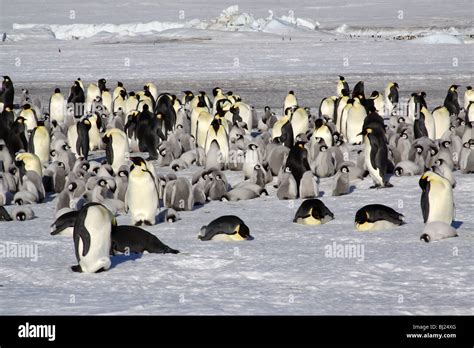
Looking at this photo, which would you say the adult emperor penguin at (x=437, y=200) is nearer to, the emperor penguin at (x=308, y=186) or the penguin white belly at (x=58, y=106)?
the emperor penguin at (x=308, y=186)

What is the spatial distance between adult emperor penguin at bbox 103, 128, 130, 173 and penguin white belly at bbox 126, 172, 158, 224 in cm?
275

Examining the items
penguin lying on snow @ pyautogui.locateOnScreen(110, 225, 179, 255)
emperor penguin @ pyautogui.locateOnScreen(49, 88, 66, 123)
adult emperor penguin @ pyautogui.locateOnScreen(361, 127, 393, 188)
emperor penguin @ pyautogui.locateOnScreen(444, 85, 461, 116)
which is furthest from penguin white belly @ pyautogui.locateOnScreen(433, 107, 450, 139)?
penguin lying on snow @ pyautogui.locateOnScreen(110, 225, 179, 255)

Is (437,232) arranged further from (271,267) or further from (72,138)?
(72,138)

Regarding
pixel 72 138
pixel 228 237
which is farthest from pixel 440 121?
pixel 228 237

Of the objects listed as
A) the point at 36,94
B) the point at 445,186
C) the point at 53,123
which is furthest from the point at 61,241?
the point at 36,94

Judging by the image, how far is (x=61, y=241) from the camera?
7219mm

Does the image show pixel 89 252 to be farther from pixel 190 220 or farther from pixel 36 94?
pixel 36 94

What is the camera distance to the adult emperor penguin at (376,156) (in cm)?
953

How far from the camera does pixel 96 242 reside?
6031mm

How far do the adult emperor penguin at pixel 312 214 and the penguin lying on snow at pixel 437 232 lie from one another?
1060 millimetres

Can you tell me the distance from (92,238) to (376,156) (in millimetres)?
4268

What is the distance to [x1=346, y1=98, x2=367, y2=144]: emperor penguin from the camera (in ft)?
41.4

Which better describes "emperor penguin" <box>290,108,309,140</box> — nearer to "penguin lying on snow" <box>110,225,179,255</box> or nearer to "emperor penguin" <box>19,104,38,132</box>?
"emperor penguin" <box>19,104,38,132</box>
